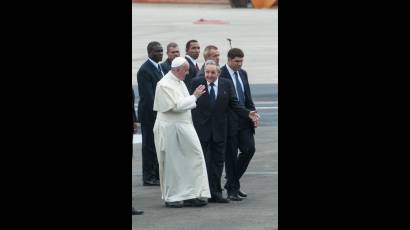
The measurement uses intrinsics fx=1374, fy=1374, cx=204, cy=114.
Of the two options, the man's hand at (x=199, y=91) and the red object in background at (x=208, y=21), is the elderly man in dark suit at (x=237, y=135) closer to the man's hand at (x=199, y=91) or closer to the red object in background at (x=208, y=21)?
the man's hand at (x=199, y=91)

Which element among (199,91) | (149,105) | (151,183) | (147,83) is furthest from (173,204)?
(147,83)

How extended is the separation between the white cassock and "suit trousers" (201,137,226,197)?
293 mm

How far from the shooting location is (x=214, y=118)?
1575cm

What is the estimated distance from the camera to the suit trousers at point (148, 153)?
17.1m

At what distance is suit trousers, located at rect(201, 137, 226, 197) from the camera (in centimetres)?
1575

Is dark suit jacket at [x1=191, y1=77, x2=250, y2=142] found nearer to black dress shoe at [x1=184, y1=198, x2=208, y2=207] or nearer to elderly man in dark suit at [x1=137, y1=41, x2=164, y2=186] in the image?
black dress shoe at [x1=184, y1=198, x2=208, y2=207]

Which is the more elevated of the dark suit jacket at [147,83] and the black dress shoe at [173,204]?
the dark suit jacket at [147,83]

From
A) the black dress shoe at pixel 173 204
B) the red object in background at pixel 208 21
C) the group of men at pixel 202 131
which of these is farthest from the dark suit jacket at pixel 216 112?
the red object in background at pixel 208 21

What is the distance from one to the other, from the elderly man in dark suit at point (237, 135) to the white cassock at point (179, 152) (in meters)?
0.57
